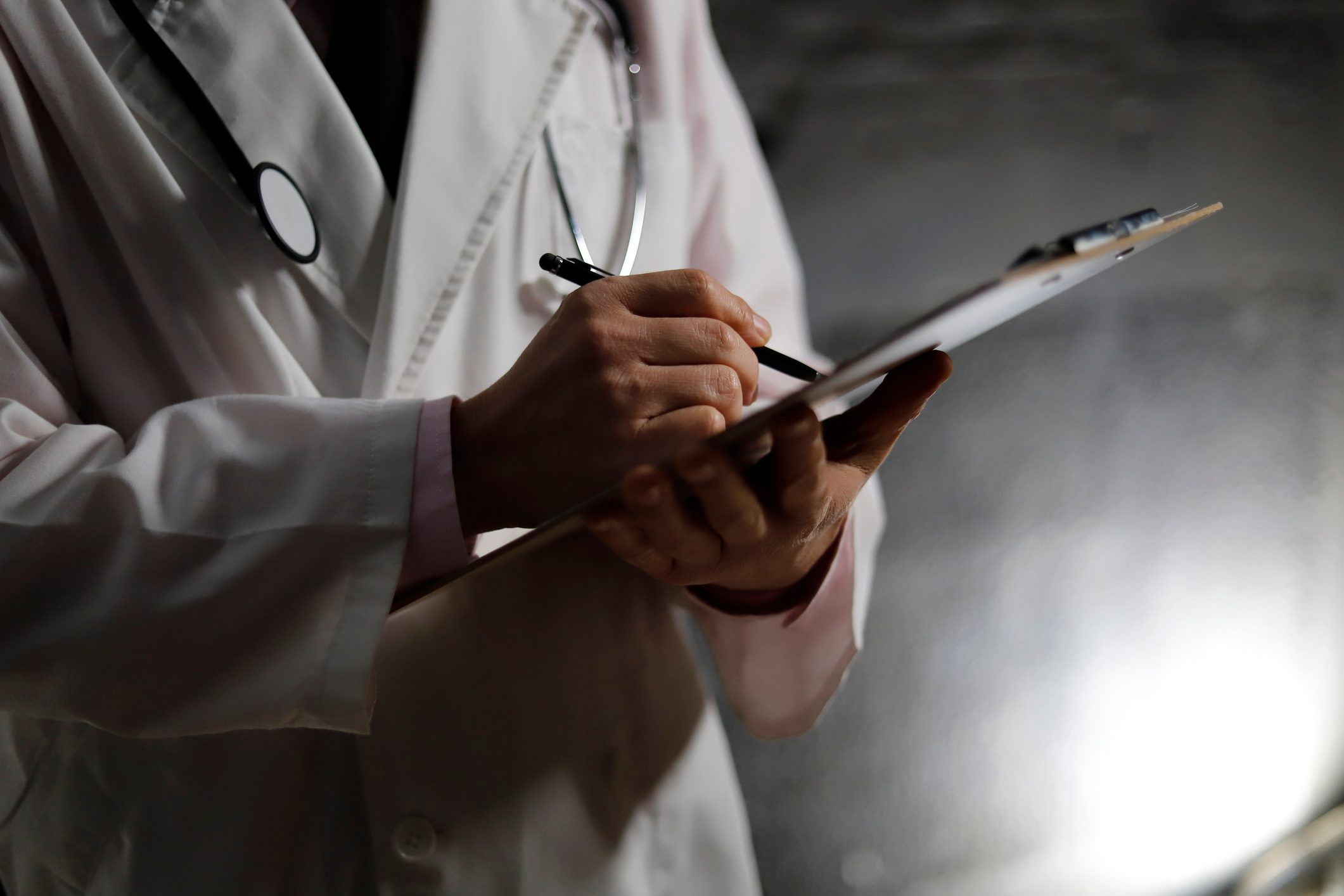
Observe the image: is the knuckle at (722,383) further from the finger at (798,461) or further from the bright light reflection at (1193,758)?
the bright light reflection at (1193,758)

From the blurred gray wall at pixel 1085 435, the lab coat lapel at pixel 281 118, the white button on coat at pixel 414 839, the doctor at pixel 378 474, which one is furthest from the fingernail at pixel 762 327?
the blurred gray wall at pixel 1085 435

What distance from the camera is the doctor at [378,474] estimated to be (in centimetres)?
40

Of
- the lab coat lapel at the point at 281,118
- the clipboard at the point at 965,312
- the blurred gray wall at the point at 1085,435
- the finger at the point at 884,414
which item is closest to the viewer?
the clipboard at the point at 965,312

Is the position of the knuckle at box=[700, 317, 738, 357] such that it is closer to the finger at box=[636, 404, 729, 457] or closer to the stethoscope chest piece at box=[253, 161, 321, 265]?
the finger at box=[636, 404, 729, 457]

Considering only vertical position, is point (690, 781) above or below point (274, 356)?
below

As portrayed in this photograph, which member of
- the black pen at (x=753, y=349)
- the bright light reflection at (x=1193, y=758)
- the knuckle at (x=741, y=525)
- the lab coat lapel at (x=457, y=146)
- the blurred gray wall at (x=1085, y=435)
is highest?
the lab coat lapel at (x=457, y=146)

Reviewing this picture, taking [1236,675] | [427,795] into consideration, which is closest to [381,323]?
[427,795]

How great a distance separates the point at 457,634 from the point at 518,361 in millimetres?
204

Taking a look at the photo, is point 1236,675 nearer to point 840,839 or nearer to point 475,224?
point 840,839

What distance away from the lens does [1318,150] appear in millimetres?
1017

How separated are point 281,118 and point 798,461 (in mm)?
386

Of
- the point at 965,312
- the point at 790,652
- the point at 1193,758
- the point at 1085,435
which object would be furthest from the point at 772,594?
the point at 1193,758

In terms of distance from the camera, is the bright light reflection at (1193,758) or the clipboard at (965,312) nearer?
the clipboard at (965,312)

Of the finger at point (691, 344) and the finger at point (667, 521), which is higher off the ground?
the finger at point (691, 344)
